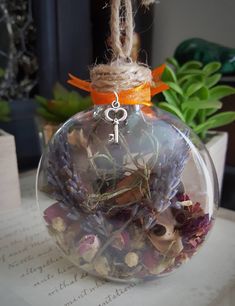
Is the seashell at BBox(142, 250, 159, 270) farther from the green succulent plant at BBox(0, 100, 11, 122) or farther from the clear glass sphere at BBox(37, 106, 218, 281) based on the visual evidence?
the green succulent plant at BBox(0, 100, 11, 122)

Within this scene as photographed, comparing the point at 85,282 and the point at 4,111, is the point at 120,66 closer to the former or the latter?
the point at 85,282

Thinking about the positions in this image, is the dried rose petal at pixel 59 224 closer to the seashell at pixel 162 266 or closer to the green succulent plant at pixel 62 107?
the seashell at pixel 162 266

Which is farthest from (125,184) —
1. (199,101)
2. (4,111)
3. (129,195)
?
(4,111)

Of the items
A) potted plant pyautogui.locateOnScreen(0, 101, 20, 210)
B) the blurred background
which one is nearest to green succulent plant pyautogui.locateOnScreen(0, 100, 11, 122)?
the blurred background

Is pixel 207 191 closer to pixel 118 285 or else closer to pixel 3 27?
pixel 118 285

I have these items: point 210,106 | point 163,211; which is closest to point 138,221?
point 163,211

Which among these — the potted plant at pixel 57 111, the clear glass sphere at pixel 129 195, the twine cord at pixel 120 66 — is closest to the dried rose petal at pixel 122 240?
the clear glass sphere at pixel 129 195
